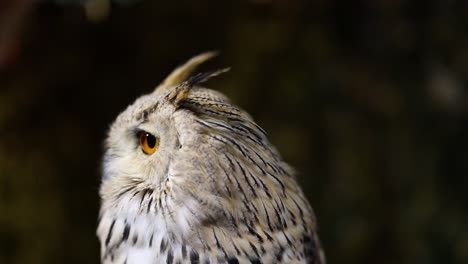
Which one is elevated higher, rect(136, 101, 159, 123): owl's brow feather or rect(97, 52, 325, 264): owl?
rect(136, 101, 159, 123): owl's brow feather

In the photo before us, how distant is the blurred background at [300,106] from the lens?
1.96 m

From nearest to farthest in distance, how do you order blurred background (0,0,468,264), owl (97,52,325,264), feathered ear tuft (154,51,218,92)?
owl (97,52,325,264) < feathered ear tuft (154,51,218,92) < blurred background (0,0,468,264)

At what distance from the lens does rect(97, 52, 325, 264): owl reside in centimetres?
97

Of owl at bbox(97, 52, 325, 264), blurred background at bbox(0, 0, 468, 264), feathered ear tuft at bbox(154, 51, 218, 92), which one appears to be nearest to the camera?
owl at bbox(97, 52, 325, 264)

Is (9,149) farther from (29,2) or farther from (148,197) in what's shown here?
(148,197)

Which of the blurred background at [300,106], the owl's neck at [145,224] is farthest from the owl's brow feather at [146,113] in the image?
the blurred background at [300,106]

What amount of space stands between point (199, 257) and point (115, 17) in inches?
47.7

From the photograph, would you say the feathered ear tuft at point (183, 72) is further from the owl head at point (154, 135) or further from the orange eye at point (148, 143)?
the orange eye at point (148, 143)

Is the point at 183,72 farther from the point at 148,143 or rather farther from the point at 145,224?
the point at 145,224

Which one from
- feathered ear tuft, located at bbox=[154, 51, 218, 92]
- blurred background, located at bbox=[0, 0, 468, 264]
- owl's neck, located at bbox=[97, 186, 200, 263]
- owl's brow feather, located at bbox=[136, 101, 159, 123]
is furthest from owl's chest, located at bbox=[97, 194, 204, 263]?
blurred background, located at bbox=[0, 0, 468, 264]

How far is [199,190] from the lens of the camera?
37.9 inches

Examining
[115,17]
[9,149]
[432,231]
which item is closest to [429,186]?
[432,231]

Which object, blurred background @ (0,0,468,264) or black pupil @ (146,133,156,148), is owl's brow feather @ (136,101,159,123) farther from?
blurred background @ (0,0,468,264)

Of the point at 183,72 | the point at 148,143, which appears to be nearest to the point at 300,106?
the point at 183,72
